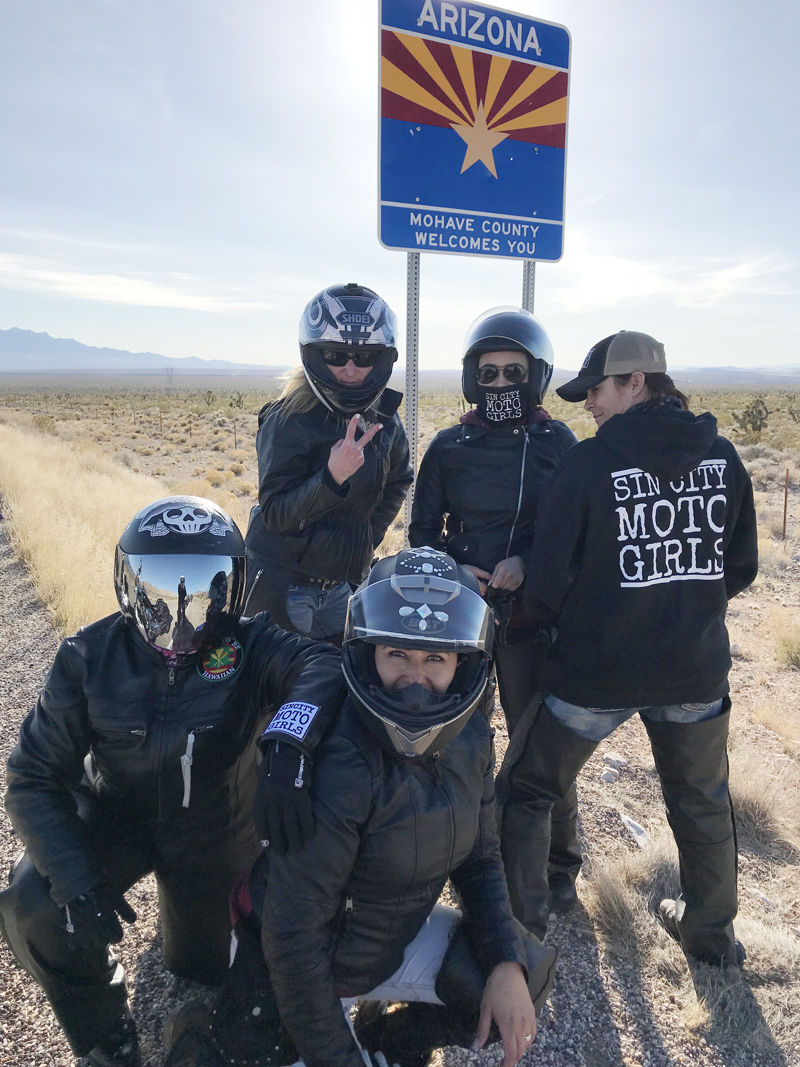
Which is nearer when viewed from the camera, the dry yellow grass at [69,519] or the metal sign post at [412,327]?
the metal sign post at [412,327]

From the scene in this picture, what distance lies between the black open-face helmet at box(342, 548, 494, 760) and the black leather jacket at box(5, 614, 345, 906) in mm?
150

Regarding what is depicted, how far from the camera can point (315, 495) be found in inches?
106

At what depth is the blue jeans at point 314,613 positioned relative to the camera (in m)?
2.92

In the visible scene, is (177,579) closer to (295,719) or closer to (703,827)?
(295,719)

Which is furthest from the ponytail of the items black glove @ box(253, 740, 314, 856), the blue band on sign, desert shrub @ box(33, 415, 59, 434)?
desert shrub @ box(33, 415, 59, 434)

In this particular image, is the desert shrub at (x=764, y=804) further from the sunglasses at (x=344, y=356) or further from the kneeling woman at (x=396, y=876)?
the sunglasses at (x=344, y=356)

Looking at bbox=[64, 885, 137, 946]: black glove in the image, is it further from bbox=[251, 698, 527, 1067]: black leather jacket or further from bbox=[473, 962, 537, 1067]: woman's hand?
bbox=[473, 962, 537, 1067]: woman's hand

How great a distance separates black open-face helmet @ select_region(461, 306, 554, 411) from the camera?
2.97 metres

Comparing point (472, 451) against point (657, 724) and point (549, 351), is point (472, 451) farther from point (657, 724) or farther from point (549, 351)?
point (657, 724)

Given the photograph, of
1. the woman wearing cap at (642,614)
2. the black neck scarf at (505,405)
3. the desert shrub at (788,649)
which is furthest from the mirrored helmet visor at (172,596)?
the desert shrub at (788,649)

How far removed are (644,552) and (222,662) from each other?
4.85 ft

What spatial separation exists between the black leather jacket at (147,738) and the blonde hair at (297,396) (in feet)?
3.32

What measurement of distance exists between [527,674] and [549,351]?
4.70 feet

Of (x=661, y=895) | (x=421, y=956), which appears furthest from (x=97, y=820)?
(x=661, y=895)
